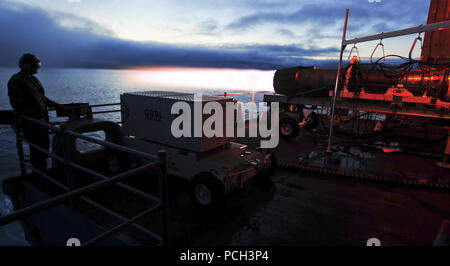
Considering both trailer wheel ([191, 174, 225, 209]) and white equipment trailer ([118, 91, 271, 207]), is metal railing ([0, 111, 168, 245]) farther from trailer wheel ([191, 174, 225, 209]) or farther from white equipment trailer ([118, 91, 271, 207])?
white equipment trailer ([118, 91, 271, 207])

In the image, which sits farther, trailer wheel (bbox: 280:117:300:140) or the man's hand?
trailer wheel (bbox: 280:117:300:140)

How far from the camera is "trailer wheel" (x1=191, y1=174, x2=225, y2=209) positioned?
13.2 ft

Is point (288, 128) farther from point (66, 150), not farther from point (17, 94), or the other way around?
point (17, 94)

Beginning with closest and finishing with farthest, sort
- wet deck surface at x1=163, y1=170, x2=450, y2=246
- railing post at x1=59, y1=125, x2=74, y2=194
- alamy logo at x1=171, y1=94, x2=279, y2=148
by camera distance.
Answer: railing post at x1=59, y1=125, x2=74, y2=194, wet deck surface at x1=163, y1=170, x2=450, y2=246, alamy logo at x1=171, y1=94, x2=279, y2=148

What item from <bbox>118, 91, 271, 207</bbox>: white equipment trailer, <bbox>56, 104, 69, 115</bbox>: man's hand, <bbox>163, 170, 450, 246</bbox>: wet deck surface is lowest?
<bbox>163, 170, 450, 246</bbox>: wet deck surface

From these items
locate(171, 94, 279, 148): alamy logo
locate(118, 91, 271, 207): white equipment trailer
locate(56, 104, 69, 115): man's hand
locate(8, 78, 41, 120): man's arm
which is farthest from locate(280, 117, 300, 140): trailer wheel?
locate(8, 78, 41, 120): man's arm

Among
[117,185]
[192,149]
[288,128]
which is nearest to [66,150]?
[117,185]

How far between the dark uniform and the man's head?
0.08 m

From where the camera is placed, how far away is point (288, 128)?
9086 mm

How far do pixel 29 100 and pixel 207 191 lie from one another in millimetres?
3299

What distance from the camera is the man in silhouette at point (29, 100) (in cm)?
395

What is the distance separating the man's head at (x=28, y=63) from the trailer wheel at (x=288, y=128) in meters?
7.30
